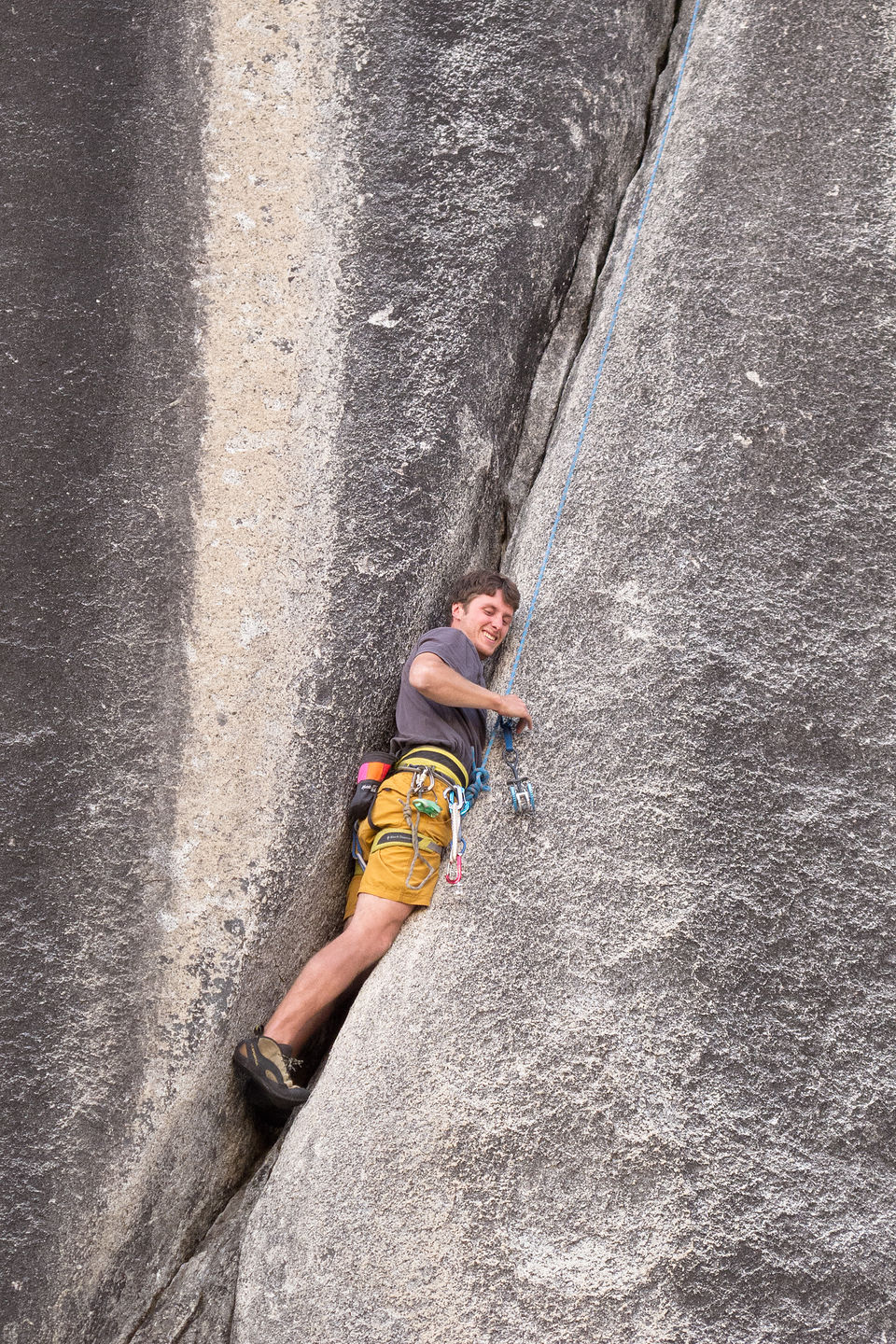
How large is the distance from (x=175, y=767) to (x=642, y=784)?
1.50m

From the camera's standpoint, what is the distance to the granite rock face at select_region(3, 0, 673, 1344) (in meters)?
3.08

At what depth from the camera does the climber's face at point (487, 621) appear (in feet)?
11.3

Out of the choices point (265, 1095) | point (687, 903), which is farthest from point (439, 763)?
point (265, 1095)

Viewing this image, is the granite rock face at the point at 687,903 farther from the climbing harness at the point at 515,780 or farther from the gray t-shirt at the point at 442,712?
the gray t-shirt at the point at 442,712

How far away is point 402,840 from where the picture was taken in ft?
10.7

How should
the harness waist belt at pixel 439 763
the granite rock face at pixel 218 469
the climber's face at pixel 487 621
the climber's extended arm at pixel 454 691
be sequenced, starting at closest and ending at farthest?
1. the granite rock face at pixel 218 469
2. the climber's extended arm at pixel 454 691
3. the harness waist belt at pixel 439 763
4. the climber's face at pixel 487 621

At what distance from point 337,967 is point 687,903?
3.81 ft

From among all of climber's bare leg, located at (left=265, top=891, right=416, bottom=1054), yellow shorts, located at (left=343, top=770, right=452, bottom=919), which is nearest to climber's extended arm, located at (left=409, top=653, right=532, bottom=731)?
yellow shorts, located at (left=343, top=770, right=452, bottom=919)

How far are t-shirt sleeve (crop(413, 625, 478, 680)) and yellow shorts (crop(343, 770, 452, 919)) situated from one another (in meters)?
0.38

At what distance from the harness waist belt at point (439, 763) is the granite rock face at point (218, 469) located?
0.25 meters

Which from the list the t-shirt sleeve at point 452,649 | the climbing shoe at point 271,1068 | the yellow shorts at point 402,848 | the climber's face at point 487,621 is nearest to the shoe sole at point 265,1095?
the climbing shoe at point 271,1068

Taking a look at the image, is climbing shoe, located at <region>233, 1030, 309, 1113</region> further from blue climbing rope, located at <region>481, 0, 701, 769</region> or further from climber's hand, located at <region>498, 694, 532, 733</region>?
climber's hand, located at <region>498, 694, 532, 733</region>

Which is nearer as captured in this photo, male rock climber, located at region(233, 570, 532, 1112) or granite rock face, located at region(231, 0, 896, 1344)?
granite rock face, located at region(231, 0, 896, 1344)

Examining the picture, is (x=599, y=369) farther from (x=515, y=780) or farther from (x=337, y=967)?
(x=337, y=967)
